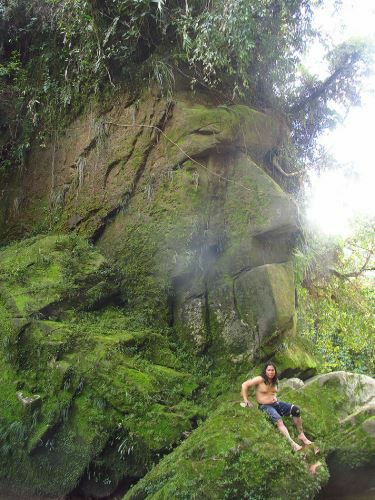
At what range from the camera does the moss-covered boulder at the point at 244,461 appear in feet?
15.3

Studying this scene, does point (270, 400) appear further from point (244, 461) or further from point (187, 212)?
point (187, 212)

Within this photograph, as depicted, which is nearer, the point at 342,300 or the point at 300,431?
the point at 300,431

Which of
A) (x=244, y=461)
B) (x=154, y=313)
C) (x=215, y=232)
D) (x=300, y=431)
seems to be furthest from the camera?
(x=215, y=232)

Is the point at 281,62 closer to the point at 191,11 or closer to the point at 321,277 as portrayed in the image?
the point at 191,11

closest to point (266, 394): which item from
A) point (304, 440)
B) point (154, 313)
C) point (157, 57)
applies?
point (304, 440)

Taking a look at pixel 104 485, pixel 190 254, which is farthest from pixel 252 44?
pixel 104 485

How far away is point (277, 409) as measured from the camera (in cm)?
588

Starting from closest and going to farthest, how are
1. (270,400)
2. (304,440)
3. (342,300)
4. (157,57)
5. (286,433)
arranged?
(286,433)
(304,440)
(270,400)
(157,57)
(342,300)

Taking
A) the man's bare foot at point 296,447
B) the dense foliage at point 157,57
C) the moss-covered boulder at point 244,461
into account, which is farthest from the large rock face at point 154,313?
the dense foliage at point 157,57

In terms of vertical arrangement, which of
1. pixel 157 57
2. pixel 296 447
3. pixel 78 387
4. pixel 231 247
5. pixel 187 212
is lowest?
pixel 78 387

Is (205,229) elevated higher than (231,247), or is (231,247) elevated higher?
(205,229)

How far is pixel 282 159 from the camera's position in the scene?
34.5 feet

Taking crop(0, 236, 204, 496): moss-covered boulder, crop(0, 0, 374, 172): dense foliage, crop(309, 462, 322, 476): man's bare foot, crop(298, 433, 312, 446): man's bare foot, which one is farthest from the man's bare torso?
crop(0, 0, 374, 172): dense foliage

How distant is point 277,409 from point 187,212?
384 cm
